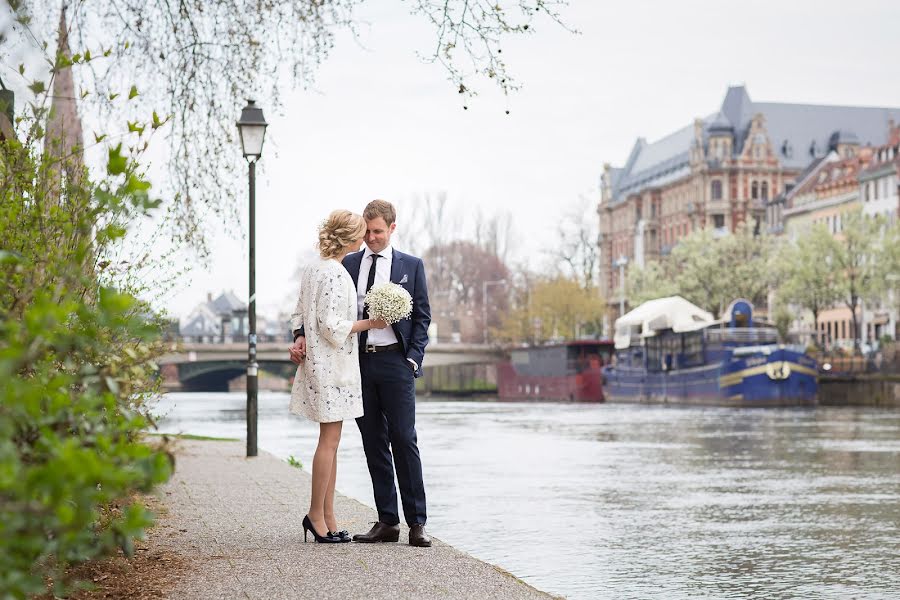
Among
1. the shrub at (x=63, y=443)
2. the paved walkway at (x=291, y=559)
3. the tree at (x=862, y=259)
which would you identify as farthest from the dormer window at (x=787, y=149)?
the shrub at (x=63, y=443)

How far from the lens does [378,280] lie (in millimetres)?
8406

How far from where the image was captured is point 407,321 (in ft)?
27.5

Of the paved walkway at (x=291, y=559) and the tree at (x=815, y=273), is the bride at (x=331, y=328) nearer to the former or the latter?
the paved walkway at (x=291, y=559)

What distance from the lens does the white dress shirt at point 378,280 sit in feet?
27.6

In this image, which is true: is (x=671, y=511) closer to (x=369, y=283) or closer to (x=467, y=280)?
(x=369, y=283)

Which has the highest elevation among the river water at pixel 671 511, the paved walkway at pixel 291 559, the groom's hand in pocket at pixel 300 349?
the groom's hand in pocket at pixel 300 349

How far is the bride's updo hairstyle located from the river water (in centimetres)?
222

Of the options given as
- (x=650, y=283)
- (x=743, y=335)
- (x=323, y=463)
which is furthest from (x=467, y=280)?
(x=323, y=463)

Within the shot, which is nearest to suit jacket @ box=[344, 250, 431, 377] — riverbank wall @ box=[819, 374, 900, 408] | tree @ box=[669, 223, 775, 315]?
riverbank wall @ box=[819, 374, 900, 408]

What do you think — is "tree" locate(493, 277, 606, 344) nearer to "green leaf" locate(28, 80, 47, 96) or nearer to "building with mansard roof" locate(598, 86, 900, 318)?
"building with mansard roof" locate(598, 86, 900, 318)

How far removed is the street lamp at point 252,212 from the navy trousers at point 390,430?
31.4 ft

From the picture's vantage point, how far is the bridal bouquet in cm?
805

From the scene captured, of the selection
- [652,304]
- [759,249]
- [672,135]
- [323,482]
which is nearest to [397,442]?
[323,482]

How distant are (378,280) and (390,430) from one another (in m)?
0.82
